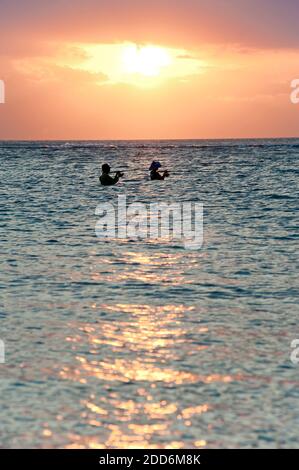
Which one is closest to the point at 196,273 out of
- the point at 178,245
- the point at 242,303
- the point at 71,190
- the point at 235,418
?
the point at 242,303

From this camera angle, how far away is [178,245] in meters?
23.2

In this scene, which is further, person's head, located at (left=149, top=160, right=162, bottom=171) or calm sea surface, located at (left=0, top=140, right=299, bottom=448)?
person's head, located at (left=149, top=160, right=162, bottom=171)

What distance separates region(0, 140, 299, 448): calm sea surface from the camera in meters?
8.74

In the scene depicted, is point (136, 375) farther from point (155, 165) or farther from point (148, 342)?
point (155, 165)

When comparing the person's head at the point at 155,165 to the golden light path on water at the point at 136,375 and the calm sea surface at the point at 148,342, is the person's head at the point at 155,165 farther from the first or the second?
the golden light path on water at the point at 136,375

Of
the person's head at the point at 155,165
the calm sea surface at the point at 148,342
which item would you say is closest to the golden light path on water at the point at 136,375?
the calm sea surface at the point at 148,342

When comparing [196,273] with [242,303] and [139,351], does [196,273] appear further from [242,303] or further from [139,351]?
[139,351]

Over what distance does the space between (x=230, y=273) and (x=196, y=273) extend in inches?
30.5

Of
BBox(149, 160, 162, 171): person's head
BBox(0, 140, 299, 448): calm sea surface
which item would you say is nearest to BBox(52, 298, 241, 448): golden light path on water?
BBox(0, 140, 299, 448): calm sea surface

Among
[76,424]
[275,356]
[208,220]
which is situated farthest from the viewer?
[208,220]

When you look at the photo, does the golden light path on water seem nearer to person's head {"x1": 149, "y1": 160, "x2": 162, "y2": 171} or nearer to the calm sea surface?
the calm sea surface

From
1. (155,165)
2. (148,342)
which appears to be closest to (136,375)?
(148,342)

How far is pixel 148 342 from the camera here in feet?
39.1
